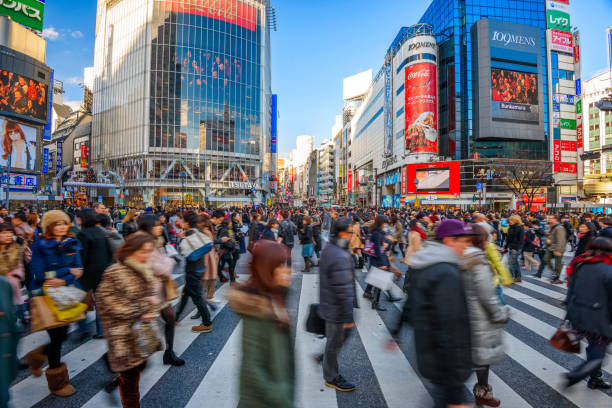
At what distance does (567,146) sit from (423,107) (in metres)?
26.0

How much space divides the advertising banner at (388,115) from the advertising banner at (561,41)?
90.3 ft

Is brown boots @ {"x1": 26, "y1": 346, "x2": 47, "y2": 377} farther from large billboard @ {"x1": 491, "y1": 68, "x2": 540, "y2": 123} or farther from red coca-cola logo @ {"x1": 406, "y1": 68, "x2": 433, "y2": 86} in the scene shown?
large billboard @ {"x1": 491, "y1": 68, "x2": 540, "y2": 123}

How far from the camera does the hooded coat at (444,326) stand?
2.00m

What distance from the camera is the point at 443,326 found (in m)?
2.00

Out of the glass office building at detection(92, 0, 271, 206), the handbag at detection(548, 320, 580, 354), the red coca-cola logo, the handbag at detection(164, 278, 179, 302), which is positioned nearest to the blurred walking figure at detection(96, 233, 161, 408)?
the handbag at detection(164, 278, 179, 302)

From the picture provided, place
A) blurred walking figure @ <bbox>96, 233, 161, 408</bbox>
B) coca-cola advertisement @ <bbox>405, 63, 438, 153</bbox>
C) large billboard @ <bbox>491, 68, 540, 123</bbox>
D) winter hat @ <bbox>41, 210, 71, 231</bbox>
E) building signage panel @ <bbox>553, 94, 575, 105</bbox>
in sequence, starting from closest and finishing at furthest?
blurred walking figure @ <bbox>96, 233, 161, 408</bbox> → winter hat @ <bbox>41, 210, 71, 231</bbox> → large billboard @ <bbox>491, 68, 540, 123</bbox> → coca-cola advertisement @ <bbox>405, 63, 438, 153</bbox> → building signage panel @ <bbox>553, 94, 575, 105</bbox>

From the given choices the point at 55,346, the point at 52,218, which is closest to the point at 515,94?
the point at 52,218

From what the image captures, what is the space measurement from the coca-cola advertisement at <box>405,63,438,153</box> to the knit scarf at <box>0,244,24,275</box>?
5373 cm

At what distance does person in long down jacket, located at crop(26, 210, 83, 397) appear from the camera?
3.37m

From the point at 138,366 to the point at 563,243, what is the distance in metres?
9.90

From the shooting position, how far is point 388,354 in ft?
14.2

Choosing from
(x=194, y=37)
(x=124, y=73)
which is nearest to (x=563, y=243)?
(x=194, y=37)

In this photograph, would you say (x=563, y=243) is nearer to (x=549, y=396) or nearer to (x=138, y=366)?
(x=549, y=396)

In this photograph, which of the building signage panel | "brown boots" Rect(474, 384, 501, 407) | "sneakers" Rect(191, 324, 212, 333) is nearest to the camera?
"brown boots" Rect(474, 384, 501, 407)
